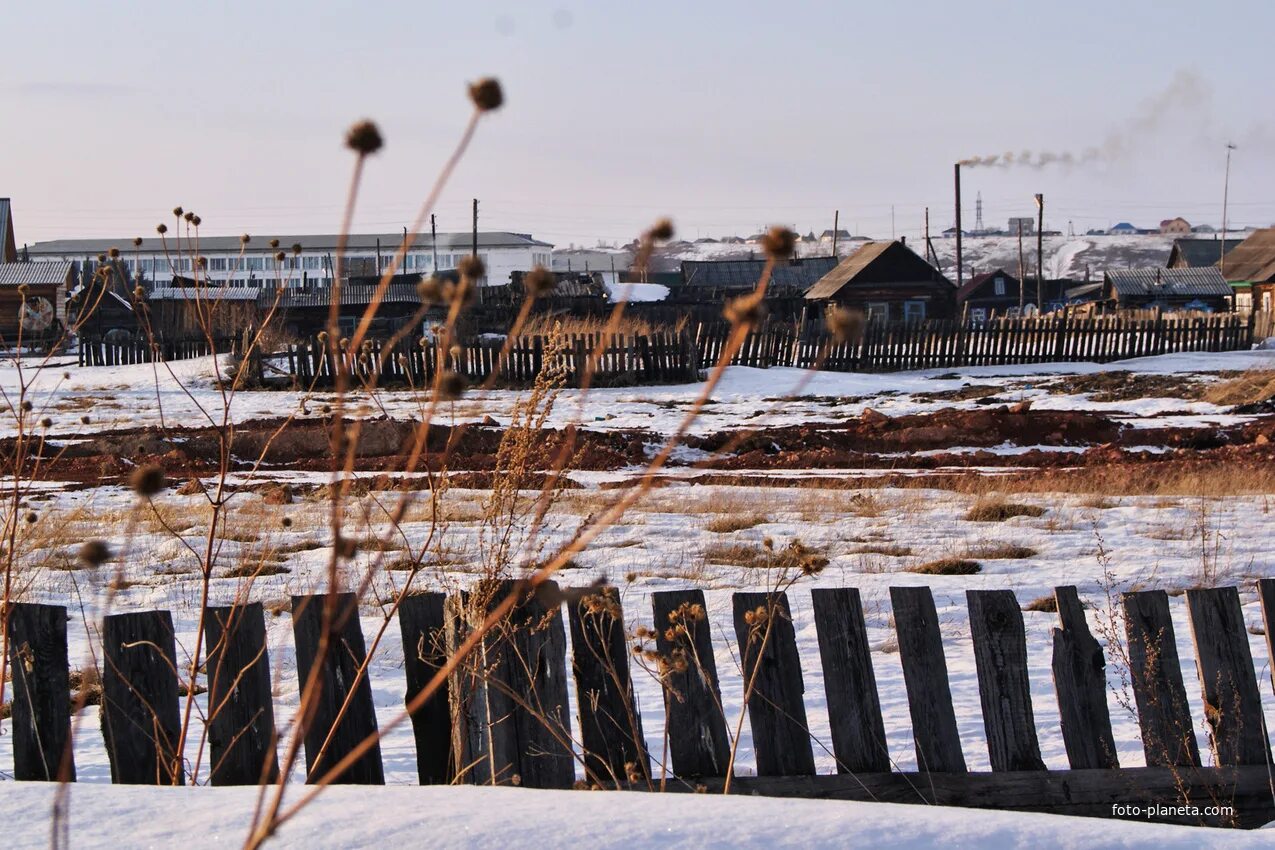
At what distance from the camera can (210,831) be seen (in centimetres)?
214

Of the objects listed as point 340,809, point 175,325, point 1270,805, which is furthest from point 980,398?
point 175,325

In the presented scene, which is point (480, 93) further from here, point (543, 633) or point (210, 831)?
point (543, 633)

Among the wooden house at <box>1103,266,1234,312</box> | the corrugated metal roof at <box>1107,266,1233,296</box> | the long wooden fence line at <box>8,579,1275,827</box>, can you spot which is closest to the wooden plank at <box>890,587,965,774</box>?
the long wooden fence line at <box>8,579,1275,827</box>

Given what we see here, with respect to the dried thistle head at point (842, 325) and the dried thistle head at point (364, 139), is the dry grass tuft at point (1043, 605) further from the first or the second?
the dried thistle head at point (364, 139)

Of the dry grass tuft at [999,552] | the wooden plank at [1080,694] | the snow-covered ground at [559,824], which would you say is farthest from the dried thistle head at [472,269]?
the dry grass tuft at [999,552]

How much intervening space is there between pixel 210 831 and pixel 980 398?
19.9m

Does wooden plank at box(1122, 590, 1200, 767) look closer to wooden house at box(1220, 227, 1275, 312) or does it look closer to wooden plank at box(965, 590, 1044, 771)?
wooden plank at box(965, 590, 1044, 771)

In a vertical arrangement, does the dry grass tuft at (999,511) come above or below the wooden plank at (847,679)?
below

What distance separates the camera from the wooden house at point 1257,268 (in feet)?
147

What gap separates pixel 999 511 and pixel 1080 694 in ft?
15.9

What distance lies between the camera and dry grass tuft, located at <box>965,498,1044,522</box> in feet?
26.0

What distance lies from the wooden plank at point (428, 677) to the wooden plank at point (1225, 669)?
1939 mm

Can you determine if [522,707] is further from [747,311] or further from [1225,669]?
[747,311]

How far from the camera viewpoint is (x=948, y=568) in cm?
641
